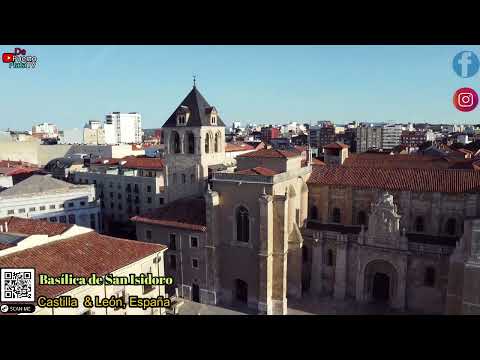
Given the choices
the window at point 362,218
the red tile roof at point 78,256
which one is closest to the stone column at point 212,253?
the red tile roof at point 78,256

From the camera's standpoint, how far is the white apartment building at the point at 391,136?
94.4 metres

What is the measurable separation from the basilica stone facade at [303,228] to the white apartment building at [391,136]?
7437 centimetres

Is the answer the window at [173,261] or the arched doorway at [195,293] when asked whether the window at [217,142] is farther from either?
the arched doorway at [195,293]

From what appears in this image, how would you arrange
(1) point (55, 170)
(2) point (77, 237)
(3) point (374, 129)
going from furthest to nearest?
1. (3) point (374, 129)
2. (1) point (55, 170)
3. (2) point (77, 237)

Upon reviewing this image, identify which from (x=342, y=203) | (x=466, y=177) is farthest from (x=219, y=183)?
(x=466, y=177)

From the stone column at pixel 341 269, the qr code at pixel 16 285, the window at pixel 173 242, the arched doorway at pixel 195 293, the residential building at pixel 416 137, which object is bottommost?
the arched doorway at pixel 195 293

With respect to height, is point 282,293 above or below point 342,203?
below

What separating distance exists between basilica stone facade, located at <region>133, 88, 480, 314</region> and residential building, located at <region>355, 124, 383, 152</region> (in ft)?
227
